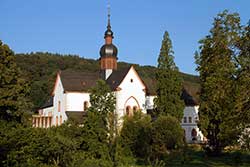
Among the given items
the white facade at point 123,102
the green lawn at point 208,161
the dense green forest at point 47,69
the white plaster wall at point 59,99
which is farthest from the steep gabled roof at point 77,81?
the dense green forest at point 47,69

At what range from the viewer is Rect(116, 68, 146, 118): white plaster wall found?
52.6m

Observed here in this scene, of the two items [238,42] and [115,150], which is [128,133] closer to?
[115,150]

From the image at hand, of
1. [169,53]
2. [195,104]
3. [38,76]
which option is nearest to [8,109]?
[169,53]

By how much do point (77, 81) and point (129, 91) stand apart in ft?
29.2

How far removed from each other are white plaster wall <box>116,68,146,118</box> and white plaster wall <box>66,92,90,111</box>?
227 inches

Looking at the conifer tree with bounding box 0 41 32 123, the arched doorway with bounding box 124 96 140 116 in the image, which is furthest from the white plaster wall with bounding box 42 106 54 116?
the conifer tree with bounding box 0 41 32 123

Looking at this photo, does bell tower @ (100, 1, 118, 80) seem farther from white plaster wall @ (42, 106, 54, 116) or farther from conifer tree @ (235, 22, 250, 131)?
conifer tree @ (235, 22, 250, 131)

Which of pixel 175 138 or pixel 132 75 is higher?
pixel 132 75

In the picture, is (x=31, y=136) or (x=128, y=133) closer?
(x=31, y=136)

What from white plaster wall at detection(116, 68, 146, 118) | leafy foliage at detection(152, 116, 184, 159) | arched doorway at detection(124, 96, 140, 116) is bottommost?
leafy foliage at detection(152, 116, 184, 159)

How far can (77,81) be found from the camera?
5775cm

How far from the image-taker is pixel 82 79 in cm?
5822

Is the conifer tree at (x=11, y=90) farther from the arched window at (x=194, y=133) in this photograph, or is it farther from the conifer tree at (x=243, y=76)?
the arched window at (x=194, y=133)

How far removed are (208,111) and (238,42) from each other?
16534mm
